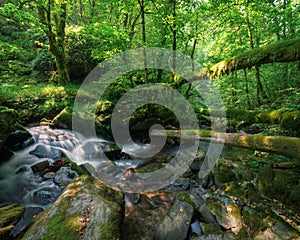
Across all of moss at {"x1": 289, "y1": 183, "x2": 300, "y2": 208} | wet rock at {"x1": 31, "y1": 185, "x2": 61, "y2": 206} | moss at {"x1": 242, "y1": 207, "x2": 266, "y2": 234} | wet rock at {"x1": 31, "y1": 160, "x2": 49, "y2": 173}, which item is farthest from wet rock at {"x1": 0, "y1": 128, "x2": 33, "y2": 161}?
moss at {"x1": 289, "y1": 183, "x2": 300, "y2": 208}

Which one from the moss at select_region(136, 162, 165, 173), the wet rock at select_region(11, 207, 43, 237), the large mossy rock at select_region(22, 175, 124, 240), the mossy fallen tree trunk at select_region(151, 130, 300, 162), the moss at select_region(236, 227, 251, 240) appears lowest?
the moss at select_region(136, 162, 165, 173)

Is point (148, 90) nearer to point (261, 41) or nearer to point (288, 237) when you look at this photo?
point (288, 237)

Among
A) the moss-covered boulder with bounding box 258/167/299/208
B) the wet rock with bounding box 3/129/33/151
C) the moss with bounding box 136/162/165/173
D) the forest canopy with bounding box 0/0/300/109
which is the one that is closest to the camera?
the moss-covered boulder with bounding box 258/167/299/208

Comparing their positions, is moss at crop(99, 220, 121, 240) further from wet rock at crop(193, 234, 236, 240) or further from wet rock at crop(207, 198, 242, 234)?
wet rock at crop(207, 198, 242, 234)

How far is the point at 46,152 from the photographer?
658cm

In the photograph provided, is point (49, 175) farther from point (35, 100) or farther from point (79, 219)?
point (35, 100)

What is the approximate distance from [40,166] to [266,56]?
7266mm

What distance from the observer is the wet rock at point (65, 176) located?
195 inches

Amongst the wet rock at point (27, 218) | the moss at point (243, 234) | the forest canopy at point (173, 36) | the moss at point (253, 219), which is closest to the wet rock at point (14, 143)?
the wet rock at point (27, 218)

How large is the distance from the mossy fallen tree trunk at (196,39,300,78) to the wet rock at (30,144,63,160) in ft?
21.4

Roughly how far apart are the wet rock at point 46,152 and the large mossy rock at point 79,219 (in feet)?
11.5

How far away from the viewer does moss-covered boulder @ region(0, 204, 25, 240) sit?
285cm

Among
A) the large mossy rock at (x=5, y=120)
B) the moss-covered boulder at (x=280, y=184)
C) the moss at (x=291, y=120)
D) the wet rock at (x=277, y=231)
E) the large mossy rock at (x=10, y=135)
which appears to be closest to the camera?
the wet rock at (x=277, y=231)

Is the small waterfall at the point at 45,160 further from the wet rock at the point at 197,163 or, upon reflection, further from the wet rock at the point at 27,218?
the wet rock at the point at 197,163
